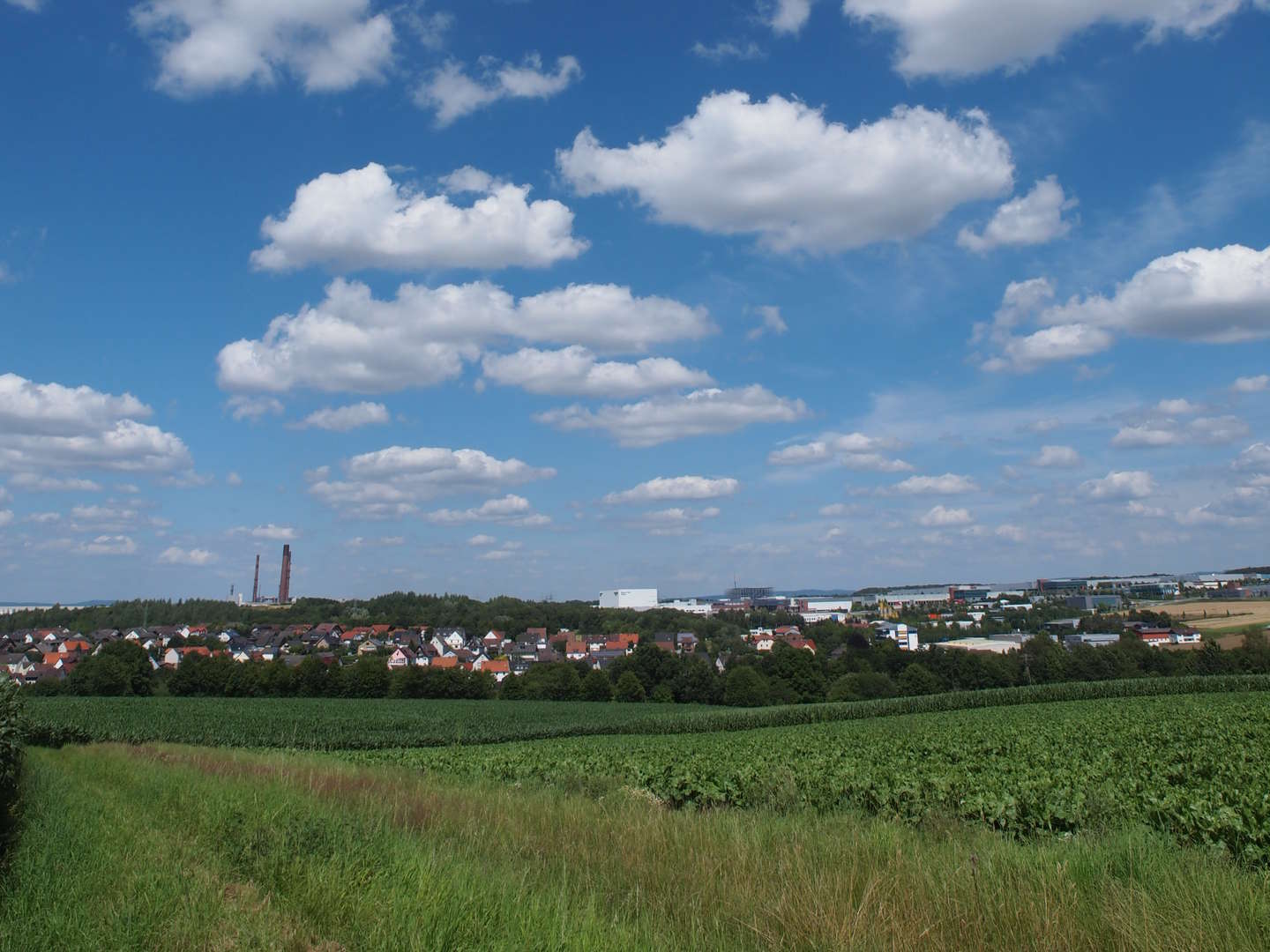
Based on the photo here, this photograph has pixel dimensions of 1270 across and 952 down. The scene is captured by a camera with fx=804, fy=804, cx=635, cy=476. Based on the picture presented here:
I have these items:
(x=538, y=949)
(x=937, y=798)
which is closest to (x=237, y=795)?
(x=538, y=949)

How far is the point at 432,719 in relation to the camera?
50.7 meters

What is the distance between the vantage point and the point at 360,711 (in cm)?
5419

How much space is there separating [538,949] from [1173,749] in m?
18.1

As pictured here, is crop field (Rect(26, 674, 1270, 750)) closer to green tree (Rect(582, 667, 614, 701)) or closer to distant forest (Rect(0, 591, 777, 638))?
green tree (Rect(582, 667, 614, 701))

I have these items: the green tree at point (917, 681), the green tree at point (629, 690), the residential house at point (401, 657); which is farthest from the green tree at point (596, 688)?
the residential house at point (401, 657)

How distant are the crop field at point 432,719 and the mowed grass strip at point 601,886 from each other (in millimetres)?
35486

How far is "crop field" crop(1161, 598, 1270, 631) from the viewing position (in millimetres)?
99369

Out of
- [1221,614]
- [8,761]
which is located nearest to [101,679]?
[8,761]

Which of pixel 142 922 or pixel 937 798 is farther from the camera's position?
pixel 937 798

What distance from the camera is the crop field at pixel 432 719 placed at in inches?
1647

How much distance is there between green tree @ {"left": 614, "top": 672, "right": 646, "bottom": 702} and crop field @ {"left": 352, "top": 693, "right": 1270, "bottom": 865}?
1763 inches

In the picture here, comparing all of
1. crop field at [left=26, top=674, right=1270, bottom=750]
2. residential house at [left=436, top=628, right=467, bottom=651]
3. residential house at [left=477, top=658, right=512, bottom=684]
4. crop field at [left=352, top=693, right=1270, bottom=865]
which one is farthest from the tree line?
residential house at [left=436, top=628, right=467, bottom=651]

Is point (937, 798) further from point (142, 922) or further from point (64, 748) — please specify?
point (64, 748)

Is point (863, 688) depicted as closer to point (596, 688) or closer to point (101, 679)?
point (596, 688)
